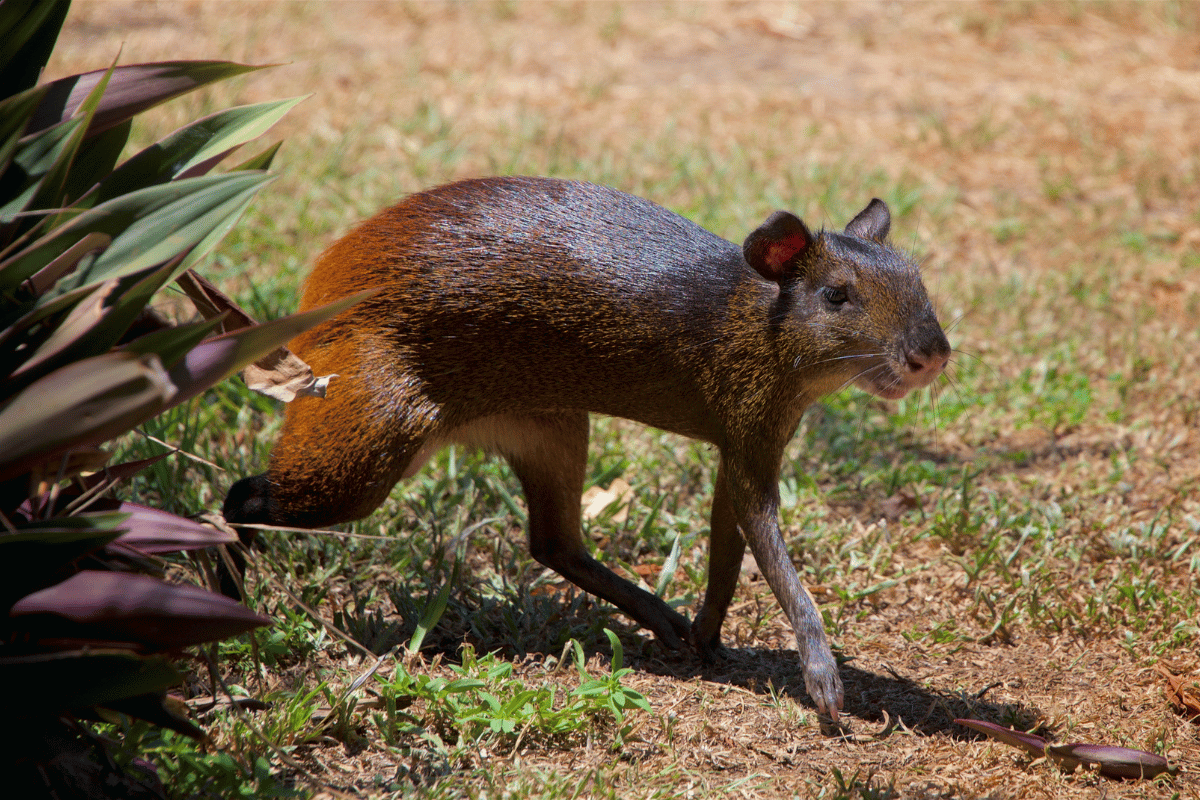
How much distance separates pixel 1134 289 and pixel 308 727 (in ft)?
15.2

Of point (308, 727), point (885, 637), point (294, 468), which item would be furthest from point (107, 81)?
point (885, 637)

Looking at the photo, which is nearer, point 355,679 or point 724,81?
point 355,679

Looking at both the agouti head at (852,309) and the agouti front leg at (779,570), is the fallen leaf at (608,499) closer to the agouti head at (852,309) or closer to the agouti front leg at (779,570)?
the agouti front leg at (779,570)

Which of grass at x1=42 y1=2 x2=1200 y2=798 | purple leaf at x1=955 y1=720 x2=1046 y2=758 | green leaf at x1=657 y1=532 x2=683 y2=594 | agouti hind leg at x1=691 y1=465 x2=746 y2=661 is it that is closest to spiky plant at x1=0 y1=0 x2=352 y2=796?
grass at x1=42 y1=2 x2=1200 y2=798

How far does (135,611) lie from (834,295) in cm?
200

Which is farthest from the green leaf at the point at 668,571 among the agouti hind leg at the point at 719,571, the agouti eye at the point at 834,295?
the agouti eye at the point at 834,295

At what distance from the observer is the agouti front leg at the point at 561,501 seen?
3463 millimetres

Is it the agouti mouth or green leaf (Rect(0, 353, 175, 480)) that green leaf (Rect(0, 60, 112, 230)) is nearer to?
green leaf (Rect(0, 353, 175, 480))

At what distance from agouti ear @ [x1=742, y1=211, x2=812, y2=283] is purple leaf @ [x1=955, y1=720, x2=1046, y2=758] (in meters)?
1.31

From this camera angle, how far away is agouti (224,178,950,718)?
3039 mm

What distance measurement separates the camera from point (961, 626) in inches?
142

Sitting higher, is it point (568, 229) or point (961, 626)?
point (568, 229)

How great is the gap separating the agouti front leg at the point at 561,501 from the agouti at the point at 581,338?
0.74 feet

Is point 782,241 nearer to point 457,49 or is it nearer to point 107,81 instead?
point 107,81
